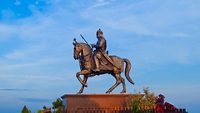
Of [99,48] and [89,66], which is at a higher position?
[99,48]

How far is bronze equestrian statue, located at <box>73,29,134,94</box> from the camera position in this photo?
1930cm

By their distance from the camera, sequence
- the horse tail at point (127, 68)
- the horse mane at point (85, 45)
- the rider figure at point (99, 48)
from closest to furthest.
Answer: the rider figure at point (99, 48) < the horse mane at point (85, 45) < the horse tail at point (127, 68)

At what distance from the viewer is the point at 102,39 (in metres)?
19.5

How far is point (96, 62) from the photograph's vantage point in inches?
756

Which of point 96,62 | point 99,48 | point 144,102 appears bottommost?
point 144,102

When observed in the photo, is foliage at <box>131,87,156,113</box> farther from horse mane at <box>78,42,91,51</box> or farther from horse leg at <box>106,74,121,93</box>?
horse mane at <box>78,42,91,51</box>

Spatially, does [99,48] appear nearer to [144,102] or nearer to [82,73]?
[82,73]

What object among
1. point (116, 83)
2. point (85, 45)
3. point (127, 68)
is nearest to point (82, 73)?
point (85, 45)

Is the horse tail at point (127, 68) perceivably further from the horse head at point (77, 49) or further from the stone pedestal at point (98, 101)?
the horse head at point (77, 49)

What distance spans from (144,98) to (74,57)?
365 centimetres

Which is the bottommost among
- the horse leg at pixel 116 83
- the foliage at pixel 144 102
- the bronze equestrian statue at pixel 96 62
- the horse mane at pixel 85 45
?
the foliage at pixel 144 102

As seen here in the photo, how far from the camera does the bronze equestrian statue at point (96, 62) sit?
19.3 meters

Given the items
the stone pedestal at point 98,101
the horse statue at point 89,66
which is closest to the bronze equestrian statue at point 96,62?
the horse statue at point 89,66

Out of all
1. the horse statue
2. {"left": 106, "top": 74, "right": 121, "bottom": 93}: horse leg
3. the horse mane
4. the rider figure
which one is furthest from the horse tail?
the horse mane
